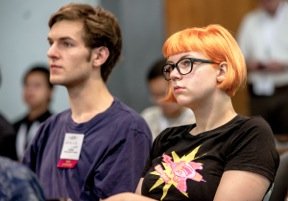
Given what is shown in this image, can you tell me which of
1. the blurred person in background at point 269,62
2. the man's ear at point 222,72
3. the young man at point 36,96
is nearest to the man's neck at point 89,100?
the man's ear at point 222,72

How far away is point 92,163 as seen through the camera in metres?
2.41

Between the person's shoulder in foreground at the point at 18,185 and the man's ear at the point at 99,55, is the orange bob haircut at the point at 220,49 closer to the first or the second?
the man's ear at the point at 99,55

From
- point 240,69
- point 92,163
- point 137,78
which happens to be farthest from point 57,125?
point 137,78

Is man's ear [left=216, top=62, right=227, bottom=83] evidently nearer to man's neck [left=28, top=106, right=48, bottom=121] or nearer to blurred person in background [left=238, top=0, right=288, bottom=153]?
man's neck [left=28, top=106, right=48, bottom=121]

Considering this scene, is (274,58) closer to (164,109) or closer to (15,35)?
(164,109)

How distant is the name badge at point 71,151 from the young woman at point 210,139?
1.29 feet

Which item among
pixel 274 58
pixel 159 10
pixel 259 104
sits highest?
pixel 159 10

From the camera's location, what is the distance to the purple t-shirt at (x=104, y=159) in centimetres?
237

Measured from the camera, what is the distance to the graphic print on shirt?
196cm

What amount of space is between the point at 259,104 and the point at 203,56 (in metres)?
2.73

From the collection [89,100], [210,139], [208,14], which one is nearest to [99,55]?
[89,100]

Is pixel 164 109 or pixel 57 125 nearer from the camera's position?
pixel 57 125

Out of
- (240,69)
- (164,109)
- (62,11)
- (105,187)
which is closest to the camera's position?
(240,69)

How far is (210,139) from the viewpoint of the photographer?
6.60ft
